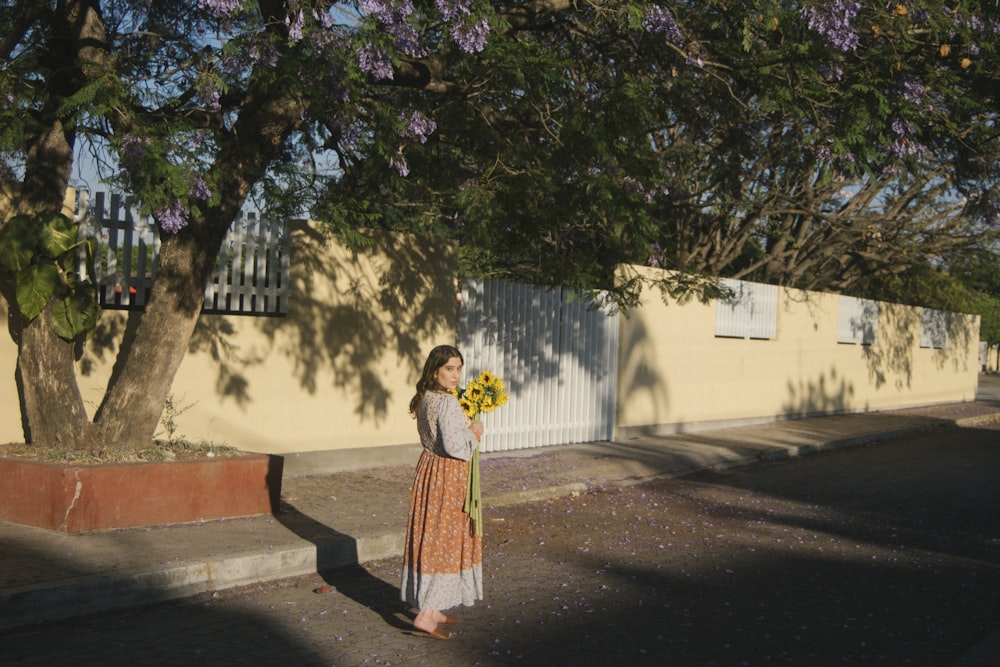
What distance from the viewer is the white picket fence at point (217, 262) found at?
9.12 metres

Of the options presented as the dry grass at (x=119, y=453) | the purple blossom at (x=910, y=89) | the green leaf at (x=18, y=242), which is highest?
the purple blossom at (x=910, y=89)

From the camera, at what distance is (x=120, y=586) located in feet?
19.7

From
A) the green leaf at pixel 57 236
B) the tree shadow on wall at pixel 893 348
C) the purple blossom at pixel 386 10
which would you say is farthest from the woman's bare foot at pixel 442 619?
the tree shadow on wall at pixel 893 348

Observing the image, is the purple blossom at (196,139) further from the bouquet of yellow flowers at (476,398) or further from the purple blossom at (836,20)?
the purple blossom at (836,20)

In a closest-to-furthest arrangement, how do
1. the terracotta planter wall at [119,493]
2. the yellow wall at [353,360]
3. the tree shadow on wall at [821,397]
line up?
1. the terracotta planter wall at [119,493]
2. the yellow wall at [353,360]
3. the tree shadow on wall at [821,397]

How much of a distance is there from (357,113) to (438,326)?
4.26 m

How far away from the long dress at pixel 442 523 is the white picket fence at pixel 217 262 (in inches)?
161

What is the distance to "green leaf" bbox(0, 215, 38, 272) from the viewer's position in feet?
25.5

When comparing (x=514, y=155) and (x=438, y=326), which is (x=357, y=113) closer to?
(x=514, y=155)

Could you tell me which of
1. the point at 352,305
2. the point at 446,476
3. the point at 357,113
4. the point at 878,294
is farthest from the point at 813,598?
the point at 878,294

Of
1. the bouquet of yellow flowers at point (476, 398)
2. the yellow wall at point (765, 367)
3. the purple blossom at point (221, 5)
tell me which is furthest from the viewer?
the yellow wall at point (765, 367)

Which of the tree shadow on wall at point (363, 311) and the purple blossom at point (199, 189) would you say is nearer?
the purple blossom at point (199, 189)

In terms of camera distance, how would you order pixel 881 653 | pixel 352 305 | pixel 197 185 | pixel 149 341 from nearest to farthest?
pixel 881 653 < pixel 197 185 < pixel 149 341 < pixel 352 305

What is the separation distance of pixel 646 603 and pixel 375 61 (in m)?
4.39
